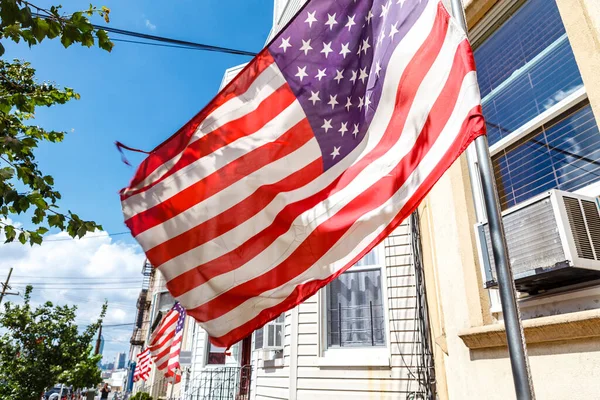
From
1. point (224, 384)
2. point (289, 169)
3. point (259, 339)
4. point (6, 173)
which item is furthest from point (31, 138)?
point (224, 384)

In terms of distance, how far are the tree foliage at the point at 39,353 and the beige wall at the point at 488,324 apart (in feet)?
61.1

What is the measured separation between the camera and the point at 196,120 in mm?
3307

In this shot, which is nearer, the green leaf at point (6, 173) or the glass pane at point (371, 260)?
the green leaf at point (6, 173)

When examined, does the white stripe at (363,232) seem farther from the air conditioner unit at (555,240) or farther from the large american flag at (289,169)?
the air conditioner unit at (555,240)

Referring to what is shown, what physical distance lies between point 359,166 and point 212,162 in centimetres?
113

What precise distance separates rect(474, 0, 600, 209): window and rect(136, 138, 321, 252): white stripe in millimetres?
1824

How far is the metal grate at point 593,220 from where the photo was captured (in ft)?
8.56

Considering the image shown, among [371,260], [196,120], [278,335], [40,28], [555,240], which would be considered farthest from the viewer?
[278,335]

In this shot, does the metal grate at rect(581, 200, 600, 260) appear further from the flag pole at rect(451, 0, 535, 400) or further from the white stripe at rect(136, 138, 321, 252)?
the white stripe at rect(136, 138, 321, 252)

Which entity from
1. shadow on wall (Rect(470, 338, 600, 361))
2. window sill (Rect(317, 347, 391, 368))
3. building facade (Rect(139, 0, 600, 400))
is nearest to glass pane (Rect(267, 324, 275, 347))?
window sill (Rect(317, 347, 391, 368))

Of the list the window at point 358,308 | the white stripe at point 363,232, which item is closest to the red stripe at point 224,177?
the white stripe at point 363,232

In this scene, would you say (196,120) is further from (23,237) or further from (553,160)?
(553,160)

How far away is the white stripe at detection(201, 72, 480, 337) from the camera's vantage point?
85.2 inches

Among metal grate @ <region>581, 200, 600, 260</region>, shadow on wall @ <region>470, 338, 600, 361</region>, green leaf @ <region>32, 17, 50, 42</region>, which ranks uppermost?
green leaf @ <region>32, 17, 50, 42</region>
